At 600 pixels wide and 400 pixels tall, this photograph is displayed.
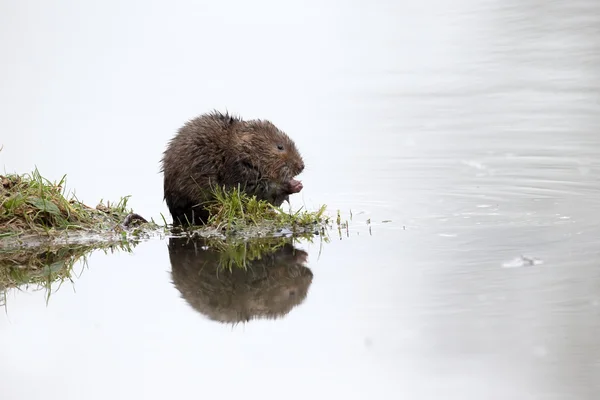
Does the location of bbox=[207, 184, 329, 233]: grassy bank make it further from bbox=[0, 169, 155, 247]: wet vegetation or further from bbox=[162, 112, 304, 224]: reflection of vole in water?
bbox=[0, 169, 155, 247]: wet vegetation

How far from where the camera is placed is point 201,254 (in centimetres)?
962

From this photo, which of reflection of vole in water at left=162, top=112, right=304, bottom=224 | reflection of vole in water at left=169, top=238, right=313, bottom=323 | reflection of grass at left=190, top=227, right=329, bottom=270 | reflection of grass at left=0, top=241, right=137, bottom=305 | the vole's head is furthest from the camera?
the vole's head

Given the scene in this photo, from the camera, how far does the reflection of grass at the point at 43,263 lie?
29.8 ft

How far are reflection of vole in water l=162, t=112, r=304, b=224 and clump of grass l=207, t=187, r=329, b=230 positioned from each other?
0.25 meters

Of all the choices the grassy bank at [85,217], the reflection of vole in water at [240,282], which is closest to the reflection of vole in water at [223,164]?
the grassy bank at [85,217]

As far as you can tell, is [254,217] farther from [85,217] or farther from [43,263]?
[43,263]

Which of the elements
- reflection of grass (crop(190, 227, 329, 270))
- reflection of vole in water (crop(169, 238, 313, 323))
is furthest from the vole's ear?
reflection of vole in water (crop(169, 238, 313, 323))

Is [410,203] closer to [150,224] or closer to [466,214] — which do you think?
[466,214]

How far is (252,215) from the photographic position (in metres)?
10.4

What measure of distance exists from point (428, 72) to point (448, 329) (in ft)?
39.0

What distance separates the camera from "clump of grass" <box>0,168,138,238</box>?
1027 centimetres

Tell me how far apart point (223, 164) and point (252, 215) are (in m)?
0.73

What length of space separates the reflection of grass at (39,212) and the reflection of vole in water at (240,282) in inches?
43.4

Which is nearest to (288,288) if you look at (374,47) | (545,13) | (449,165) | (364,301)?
(364,301)
